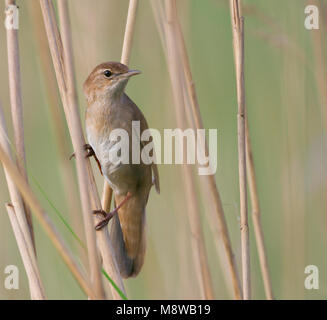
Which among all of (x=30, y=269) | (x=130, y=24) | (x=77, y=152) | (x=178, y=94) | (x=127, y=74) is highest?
(x=130, y=24)

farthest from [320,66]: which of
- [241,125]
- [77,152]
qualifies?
[77,152]

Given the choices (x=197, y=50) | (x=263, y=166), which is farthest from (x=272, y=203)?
(x=197, y=50)

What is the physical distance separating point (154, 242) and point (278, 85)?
4.02ft

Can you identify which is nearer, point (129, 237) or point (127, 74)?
point (127, 74)

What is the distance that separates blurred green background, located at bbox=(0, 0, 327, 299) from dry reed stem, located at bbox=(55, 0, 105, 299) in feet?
1.75

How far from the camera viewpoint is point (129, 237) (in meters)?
2.42

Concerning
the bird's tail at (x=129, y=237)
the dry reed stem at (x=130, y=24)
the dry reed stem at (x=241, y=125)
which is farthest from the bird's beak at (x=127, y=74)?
the bird's tail at (x=129, y=237)

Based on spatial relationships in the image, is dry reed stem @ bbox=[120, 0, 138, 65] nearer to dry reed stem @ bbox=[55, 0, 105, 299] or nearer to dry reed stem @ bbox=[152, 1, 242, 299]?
dry reed stem @ bbox=[152, 1, 242, 299]

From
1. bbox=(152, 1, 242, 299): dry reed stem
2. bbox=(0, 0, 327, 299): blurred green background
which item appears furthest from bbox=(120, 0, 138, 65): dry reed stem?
bbox=(0, 0, 327, 299): blurred green background

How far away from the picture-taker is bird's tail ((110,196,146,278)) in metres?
2.38

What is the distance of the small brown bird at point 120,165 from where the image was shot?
2223 mm

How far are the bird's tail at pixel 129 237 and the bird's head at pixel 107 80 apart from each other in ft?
1.61

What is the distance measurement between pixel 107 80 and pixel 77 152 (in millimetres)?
767

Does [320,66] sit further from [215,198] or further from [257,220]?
[215,198]
